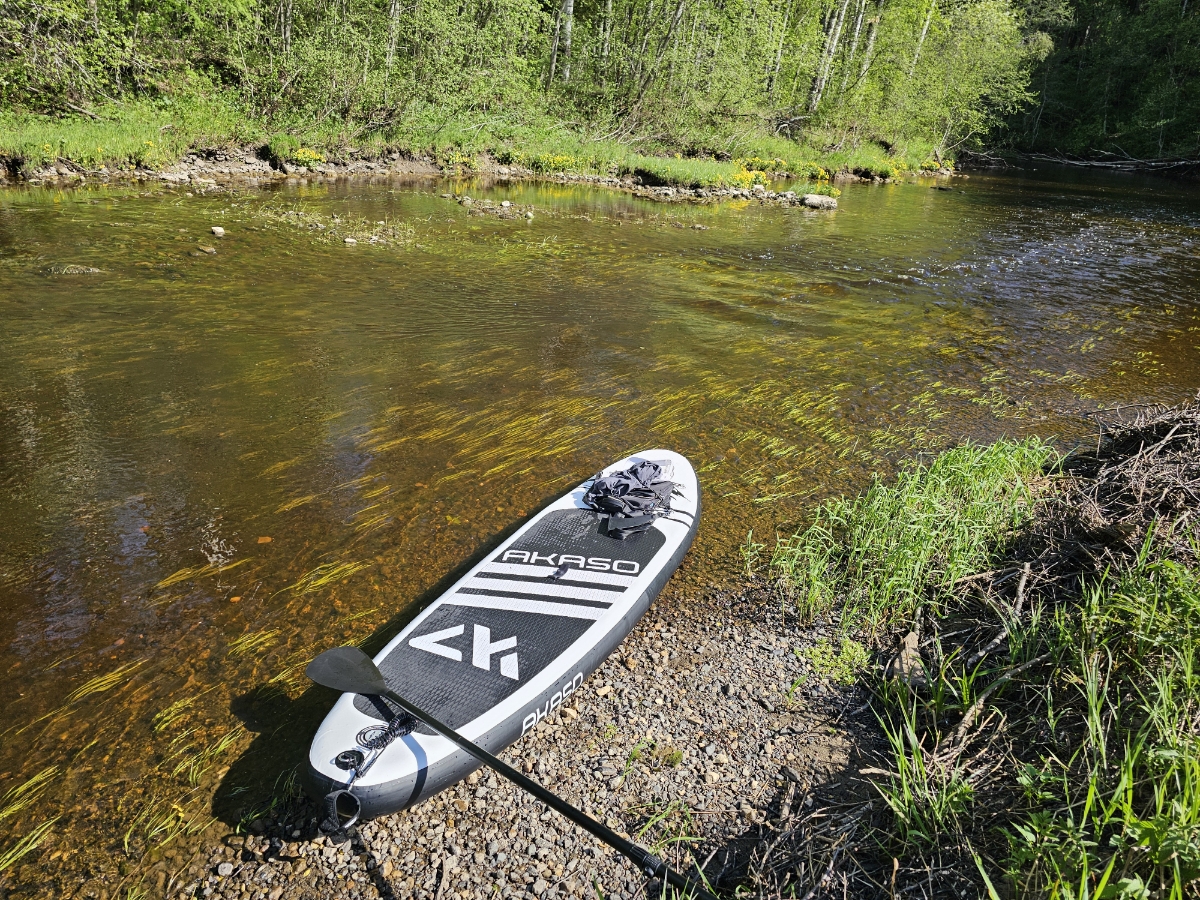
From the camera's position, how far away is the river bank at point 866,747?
2.15 metres

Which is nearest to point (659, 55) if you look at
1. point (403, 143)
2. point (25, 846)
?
point (403, 143)

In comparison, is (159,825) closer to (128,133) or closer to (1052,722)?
(1052,722)

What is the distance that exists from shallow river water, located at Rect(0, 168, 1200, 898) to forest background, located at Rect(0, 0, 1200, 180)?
3.80 metres

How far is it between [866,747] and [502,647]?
5.15ft

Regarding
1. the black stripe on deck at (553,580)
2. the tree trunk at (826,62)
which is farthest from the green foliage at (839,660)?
the tree trunk at (826,62)

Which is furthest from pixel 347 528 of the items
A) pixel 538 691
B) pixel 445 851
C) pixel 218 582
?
pixel 445 851

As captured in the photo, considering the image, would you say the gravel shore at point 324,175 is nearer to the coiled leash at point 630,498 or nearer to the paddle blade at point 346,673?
the coiled leash at point 630,498

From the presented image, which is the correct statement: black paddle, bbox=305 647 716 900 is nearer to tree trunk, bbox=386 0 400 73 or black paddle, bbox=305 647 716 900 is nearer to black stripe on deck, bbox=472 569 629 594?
black stripe on deck, bbox=472 569 629 594

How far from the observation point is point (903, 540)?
3.80m

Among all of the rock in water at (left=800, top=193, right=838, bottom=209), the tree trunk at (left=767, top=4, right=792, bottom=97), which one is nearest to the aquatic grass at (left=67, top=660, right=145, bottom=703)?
the rock in water at (left=800, top=193, right=838, bottom=209)

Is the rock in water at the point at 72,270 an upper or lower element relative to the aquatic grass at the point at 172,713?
upper

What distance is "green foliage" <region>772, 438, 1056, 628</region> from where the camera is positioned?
357 centimetres

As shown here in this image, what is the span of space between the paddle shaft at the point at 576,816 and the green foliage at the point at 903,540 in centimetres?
178

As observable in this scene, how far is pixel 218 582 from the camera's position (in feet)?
11.9
